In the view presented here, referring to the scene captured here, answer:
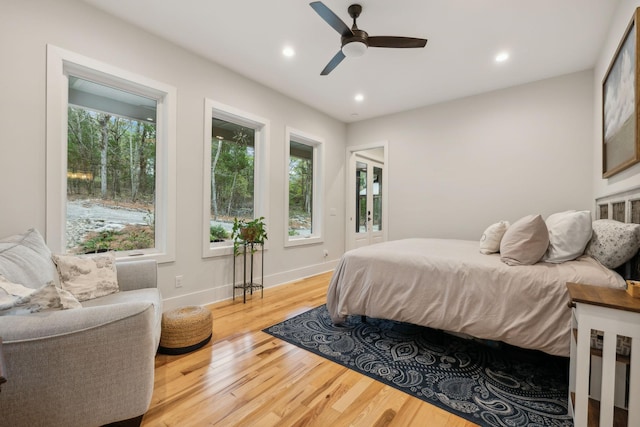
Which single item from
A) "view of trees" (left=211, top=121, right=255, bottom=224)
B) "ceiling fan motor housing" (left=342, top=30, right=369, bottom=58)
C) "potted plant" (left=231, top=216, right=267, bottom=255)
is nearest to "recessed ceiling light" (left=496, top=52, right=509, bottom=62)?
"ceiling fan motor housing" (left=342, top=30, right=369, bottom=58)

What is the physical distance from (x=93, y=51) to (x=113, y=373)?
2.56 metres

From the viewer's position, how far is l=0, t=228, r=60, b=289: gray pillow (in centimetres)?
142

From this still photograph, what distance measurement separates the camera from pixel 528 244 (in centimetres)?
191

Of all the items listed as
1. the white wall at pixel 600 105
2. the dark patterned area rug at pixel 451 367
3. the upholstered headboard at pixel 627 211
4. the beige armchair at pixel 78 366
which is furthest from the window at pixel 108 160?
the white wall at pixel 600 105

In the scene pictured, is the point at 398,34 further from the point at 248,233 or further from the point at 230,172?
the point at 248,233

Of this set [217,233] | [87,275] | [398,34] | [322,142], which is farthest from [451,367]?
[322,142]

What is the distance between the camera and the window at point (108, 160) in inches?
85.0

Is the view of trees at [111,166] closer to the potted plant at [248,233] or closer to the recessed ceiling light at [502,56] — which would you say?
the potted plant at [248,233]

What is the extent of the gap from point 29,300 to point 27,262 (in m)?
0.66

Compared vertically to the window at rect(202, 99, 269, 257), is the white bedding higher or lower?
lower

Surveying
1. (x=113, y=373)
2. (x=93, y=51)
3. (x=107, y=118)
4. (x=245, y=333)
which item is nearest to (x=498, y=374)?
(x=245, y=333)

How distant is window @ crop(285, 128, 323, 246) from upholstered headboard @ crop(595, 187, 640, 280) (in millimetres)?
3325

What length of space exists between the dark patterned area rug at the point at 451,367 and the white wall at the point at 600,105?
4.59ft

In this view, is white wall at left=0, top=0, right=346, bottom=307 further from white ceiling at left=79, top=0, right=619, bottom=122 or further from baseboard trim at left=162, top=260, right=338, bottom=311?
white ceiling at left=79, top=0, right=619, bottom=122
